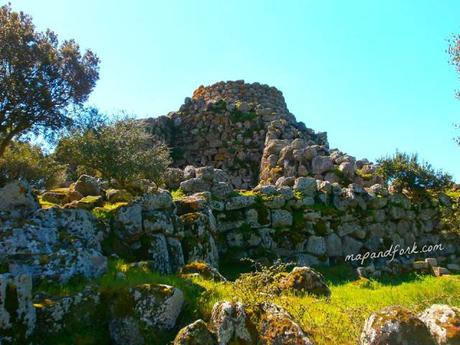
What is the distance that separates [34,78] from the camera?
12.1 m

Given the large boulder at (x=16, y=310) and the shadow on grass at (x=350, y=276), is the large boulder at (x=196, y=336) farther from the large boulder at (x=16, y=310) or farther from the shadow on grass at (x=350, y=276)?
the shadow on grass at (x=350, y=276)

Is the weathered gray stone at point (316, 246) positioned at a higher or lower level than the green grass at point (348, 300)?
higher

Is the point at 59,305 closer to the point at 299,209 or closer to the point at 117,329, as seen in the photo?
the point at 117,329

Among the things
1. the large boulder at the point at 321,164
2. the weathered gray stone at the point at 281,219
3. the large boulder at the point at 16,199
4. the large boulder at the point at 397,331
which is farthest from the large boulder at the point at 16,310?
the large boulder at the point at 321,164

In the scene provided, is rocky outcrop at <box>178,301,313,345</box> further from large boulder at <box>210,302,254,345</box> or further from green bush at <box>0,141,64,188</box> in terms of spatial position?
green bush at <box>0,141,64,188</box>

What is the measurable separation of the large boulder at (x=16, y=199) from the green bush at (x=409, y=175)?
14.7 metres

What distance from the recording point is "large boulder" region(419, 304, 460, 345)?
5.06 meters

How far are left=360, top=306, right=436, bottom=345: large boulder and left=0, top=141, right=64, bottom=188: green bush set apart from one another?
11.5 m

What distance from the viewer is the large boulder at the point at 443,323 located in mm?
5062

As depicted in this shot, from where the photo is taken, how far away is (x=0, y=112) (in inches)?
467

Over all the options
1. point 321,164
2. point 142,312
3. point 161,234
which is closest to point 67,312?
point 142,312

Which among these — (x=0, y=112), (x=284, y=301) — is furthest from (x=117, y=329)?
(x=0, y=112)

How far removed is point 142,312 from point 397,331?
348cm

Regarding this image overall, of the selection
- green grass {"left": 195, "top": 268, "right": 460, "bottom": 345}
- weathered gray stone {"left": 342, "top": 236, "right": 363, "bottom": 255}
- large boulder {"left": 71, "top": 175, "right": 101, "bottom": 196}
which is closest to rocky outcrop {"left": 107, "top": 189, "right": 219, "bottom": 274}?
large boulder {"left": 71, "top": 175, "right": 101, "bottom": 196}
